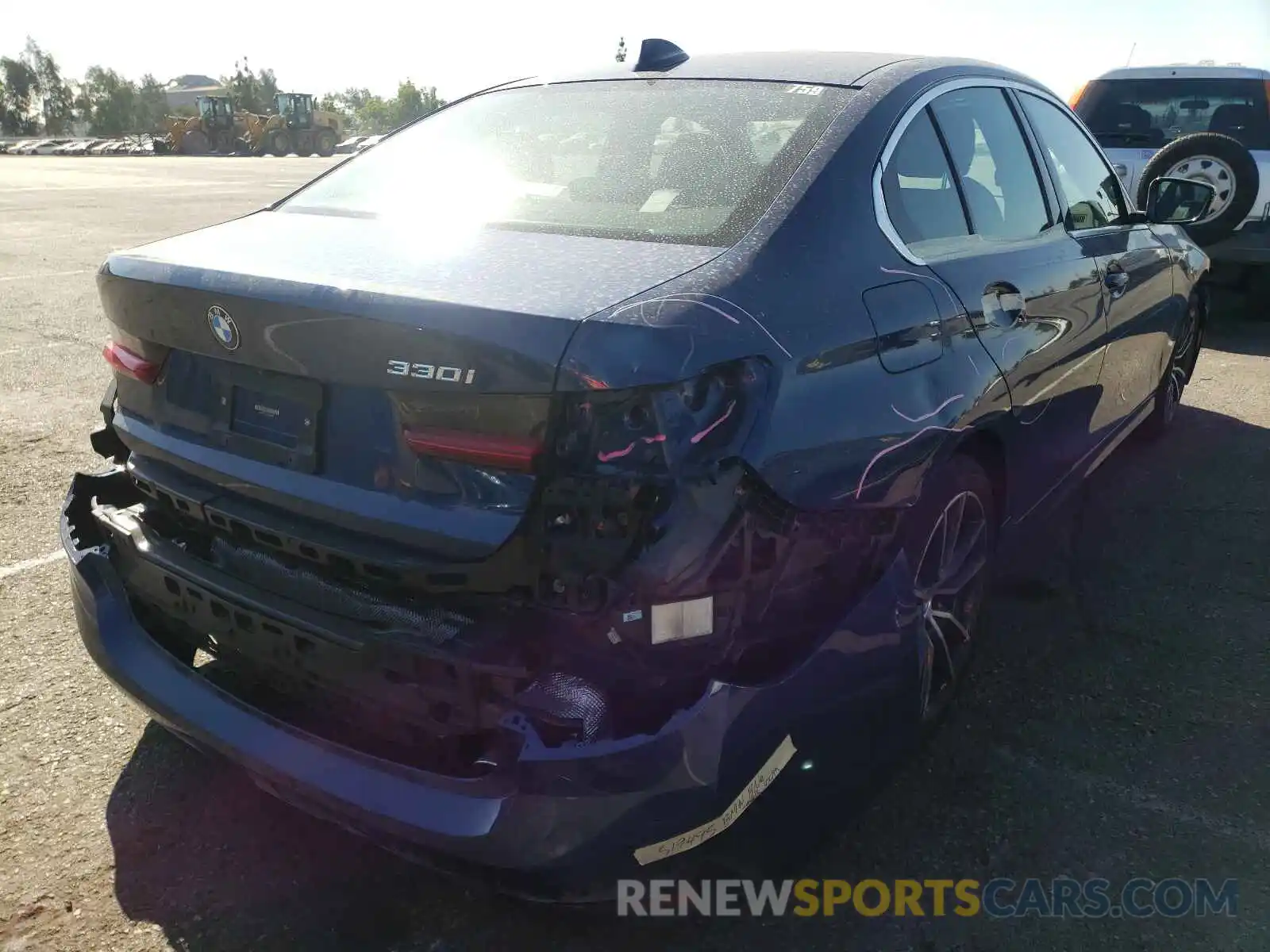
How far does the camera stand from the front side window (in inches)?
134

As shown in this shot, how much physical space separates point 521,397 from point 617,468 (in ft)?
0.66

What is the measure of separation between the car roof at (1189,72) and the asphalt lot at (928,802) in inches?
199

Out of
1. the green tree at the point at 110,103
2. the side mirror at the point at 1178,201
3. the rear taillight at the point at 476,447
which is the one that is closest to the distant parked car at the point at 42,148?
the green tree at the point at 110,103

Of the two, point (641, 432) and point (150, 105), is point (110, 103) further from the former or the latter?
point (641, 432)

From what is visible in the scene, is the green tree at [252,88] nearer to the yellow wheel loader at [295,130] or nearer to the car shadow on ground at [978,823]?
the yellow wheel loader at [295,130]

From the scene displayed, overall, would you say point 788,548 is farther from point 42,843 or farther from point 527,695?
point 42,843

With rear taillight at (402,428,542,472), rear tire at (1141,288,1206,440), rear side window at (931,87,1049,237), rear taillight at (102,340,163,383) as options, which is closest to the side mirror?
rear tire at (1141,288,1206,440)

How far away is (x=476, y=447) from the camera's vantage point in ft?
5.67

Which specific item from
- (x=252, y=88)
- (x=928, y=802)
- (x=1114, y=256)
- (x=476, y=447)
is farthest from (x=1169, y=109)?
(x=252, y=88)

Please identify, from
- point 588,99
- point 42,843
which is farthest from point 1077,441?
point 42,843

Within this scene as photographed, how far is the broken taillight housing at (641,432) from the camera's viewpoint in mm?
1650

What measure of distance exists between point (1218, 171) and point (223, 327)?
5541 mm

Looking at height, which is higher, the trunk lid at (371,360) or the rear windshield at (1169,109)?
the rear windshield at (1169,109)

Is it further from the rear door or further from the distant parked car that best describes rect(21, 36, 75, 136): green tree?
the rear door
